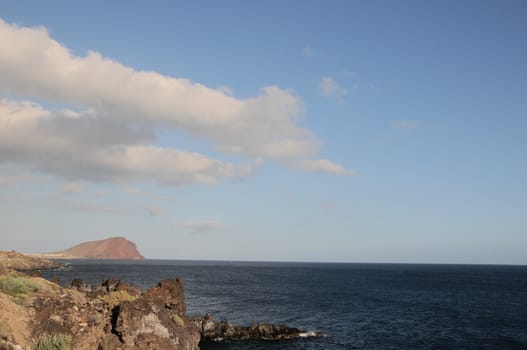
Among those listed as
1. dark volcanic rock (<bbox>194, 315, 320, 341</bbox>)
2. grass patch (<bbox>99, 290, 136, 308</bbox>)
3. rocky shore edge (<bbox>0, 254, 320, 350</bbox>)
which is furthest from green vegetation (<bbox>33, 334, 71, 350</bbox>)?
dark volcanic rock (<bbox>194, 315, 320, 341</bbox>)

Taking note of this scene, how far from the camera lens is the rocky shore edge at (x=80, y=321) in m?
23.7

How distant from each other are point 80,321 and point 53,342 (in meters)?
3.55

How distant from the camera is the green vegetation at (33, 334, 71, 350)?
23.1 m

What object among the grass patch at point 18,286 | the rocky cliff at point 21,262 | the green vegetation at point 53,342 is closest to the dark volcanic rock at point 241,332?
the grass patch at point 18,286

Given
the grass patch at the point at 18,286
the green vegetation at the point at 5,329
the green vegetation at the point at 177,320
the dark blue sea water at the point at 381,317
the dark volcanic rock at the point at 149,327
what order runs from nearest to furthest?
the green vegetation at the point at 5,329 → the grass patch at the point at 18,286 → the dark volcanic rock at the point at 149,327 → the green vegetation at the point at 177,320 → the dark blue sea water at the point at 381,317

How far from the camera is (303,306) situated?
266 feet

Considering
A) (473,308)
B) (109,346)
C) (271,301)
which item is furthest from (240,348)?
(473,308)

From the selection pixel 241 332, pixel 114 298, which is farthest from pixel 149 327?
pixel 241 332

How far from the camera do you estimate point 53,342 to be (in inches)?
925

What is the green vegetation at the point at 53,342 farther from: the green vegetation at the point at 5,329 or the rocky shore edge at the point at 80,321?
the green vegetation at the point at 5,329

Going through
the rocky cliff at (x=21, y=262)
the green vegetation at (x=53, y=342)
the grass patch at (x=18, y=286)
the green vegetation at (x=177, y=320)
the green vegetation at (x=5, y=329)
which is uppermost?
the grass patch at (x=18, y=286)

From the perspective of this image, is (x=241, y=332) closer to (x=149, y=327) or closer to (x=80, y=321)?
(x=149, y=327)

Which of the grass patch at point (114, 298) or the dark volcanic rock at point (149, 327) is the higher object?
the grass patch at point (114, 298)

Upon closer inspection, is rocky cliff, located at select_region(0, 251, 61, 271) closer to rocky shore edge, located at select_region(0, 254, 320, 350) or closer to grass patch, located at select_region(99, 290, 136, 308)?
grass patch, located at select_region(99, 290, 136, 308)
